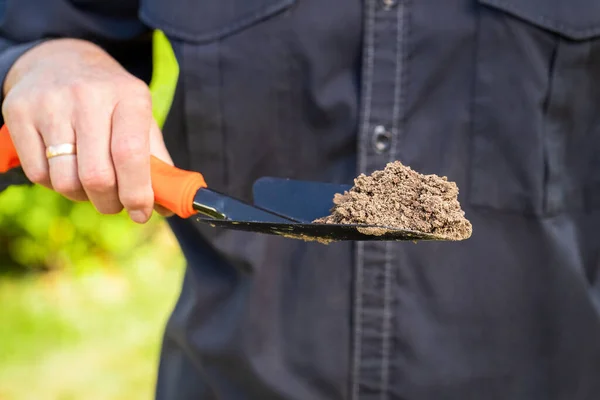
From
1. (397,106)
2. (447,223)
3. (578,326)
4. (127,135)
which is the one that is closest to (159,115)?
(127,135)

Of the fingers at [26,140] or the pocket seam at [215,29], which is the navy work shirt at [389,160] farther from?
the fingers at [26,140]

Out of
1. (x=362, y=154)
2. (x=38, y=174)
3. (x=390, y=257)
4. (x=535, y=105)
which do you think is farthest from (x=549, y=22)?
(x=38, y=174)

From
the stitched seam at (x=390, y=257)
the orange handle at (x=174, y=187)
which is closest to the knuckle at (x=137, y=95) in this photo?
the orange handle at (x=174, y=187)

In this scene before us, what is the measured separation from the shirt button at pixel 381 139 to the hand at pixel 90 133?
0.42 metres

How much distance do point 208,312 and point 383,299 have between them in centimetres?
39

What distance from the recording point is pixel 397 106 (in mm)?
1247

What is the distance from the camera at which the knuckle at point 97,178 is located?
40.1 inches

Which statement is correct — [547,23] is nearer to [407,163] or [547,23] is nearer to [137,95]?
[407,163]

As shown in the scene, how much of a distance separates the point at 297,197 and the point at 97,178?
1.13 ft

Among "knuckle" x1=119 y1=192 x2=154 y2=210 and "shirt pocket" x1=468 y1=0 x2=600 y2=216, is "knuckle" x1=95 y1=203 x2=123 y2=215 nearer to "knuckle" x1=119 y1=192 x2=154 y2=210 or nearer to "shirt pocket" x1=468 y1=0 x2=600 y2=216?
"knuckle" x1=119 y1=192 x2=154 y2=210

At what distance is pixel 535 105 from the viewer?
1.21 meters

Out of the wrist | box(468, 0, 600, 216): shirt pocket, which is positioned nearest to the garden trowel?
the wrist

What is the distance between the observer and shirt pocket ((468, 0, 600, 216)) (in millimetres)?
1187

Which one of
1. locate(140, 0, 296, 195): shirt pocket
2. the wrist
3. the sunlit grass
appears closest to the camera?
the wrist
